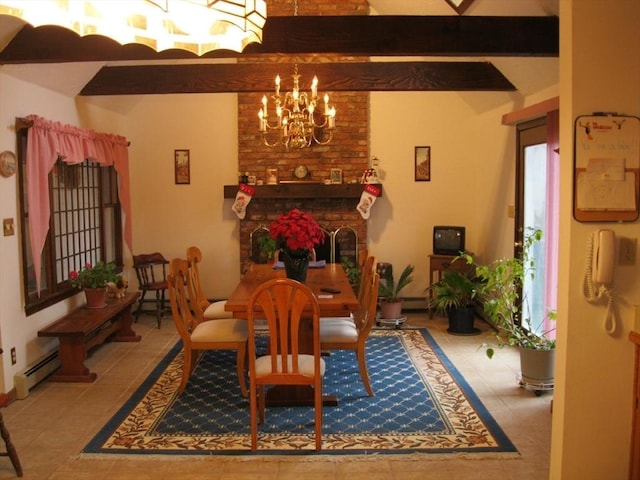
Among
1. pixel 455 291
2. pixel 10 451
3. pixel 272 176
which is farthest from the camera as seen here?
pixel 272 176

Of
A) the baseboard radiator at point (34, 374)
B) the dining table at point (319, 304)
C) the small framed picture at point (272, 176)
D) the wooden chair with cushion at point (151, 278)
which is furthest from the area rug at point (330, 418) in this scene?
the small framed picture at point (272, 176)

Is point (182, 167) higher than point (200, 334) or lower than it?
higher

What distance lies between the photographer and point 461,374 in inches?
185

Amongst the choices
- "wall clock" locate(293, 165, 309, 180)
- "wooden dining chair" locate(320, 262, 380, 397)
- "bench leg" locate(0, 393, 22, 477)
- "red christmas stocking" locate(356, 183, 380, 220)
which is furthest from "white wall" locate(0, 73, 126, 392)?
"red christmas stocking" locate(356, 183, 380, 220)

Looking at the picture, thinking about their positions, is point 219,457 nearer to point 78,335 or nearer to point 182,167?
point 78,335

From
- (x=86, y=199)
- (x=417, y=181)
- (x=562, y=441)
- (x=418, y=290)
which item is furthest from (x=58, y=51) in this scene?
(x=418, y=290)

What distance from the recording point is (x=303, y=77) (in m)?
5.39

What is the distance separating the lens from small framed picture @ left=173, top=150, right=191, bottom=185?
7004mm

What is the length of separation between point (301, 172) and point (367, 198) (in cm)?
81

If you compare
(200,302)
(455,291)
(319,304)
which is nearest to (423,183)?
(455,291)

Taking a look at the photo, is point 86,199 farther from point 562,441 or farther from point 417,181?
point 562,441

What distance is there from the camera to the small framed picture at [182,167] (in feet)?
23.0

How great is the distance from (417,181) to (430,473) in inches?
172

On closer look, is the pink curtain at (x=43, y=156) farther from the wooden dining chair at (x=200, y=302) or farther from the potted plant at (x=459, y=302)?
the potted plant at (x=459, y=302)
